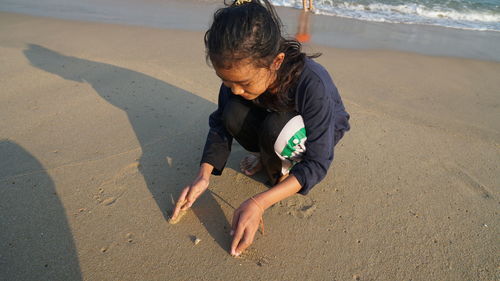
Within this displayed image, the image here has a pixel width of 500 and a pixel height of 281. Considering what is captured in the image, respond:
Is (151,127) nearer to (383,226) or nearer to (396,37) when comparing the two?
(383,226)

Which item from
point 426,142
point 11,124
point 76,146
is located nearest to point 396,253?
point 426,142

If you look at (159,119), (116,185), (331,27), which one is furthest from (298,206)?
(331,27)

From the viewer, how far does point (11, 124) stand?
225 centimetres

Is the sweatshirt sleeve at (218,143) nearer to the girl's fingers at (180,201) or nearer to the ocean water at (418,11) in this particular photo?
the girl's fingers at (180,201)

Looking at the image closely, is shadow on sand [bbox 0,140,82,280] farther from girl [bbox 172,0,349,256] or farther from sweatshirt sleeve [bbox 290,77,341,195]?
sweatshirt sleeve [bbox 290,77,341,195]

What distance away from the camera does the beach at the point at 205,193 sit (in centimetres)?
150

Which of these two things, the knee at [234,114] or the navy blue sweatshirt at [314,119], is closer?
the navy blue sweatshirt at [314,119]

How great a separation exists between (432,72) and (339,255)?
2.80 m

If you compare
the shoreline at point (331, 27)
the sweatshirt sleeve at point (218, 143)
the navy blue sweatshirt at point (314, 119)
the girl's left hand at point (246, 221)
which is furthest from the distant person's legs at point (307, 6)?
the girl's left hand at point (246, 221)

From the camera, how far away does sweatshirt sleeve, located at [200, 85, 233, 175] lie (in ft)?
5.65

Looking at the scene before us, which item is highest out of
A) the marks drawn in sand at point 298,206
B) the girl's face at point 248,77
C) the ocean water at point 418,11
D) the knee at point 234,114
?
the girl's face at point 248,77

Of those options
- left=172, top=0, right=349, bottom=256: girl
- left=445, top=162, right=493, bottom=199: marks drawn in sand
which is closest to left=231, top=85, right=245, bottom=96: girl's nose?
left=172, top=0, right=349, bottom=256: girl

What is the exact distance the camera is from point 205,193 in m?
1.87

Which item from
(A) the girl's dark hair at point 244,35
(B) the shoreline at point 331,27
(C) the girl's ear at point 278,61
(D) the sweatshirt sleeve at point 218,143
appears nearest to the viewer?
(A) the girl's dark hair at point 244,35
